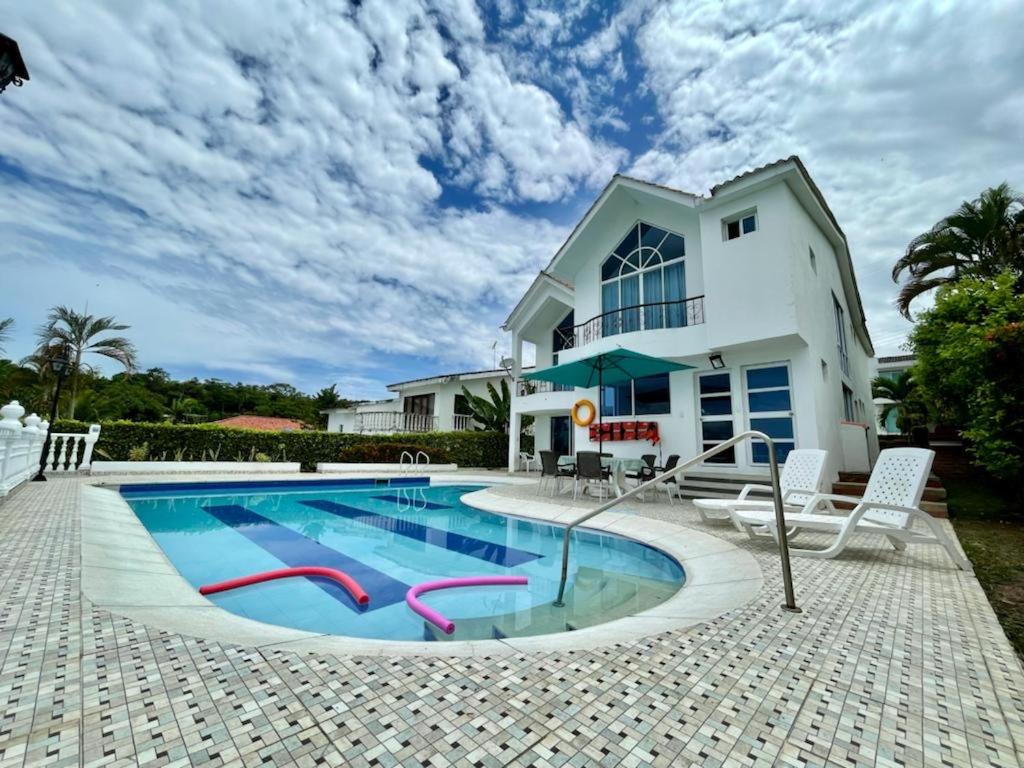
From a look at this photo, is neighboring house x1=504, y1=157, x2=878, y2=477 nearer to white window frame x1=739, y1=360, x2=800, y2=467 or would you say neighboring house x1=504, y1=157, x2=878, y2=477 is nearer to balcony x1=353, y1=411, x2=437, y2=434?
white window frame x1=739, y1=360, x2=800, y2=467

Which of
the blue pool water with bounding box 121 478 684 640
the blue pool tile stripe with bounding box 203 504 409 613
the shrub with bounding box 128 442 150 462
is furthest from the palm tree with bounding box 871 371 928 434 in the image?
the shrub with bounding box 128 442 150 462

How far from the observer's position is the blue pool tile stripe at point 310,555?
491 cm

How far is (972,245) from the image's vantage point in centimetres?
1377

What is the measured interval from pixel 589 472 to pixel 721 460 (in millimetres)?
4858

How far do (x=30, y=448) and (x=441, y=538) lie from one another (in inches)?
405

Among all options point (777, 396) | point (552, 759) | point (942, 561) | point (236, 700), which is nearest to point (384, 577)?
point (236, 700)

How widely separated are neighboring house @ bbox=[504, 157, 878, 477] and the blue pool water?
6570 mm

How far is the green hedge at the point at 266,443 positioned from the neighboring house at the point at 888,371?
82.0 ft

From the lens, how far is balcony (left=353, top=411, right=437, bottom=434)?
84.3 feet

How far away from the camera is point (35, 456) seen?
1069cm

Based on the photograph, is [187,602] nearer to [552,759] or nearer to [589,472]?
[552,759]

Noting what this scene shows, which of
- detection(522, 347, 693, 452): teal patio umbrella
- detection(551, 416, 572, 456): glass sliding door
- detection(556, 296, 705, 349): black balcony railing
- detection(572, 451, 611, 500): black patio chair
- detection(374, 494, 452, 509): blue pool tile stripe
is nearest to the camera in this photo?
detection(572, 451, 611, 500): black patio chair

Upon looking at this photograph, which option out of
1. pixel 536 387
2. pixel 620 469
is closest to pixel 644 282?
pixel 620 469

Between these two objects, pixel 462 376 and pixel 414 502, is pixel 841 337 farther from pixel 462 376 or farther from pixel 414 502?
pixel 462 376
